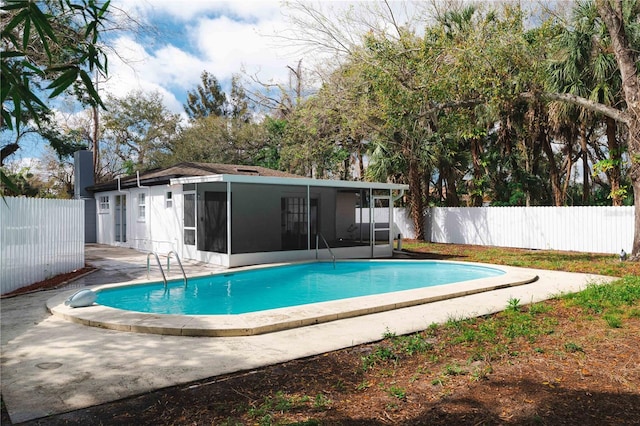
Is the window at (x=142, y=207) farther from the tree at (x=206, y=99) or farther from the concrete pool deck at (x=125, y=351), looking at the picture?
the tree at (x=206, y=99)

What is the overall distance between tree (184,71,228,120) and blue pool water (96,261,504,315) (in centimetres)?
3088

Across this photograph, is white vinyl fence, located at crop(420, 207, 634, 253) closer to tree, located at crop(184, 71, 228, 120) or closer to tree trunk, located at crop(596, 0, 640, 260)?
tree trunk, located at crop(596, 0, 640, 260)

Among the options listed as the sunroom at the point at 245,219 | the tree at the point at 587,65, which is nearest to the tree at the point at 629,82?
the tree at the point at 587,65

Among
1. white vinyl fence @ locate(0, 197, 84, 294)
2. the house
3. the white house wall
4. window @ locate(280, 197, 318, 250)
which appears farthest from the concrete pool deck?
window @ locate(280, 197, 318, 250)

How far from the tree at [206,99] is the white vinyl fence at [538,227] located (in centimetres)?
2591

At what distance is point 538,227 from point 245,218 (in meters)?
11.4

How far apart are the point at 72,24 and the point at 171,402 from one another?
11.8 m

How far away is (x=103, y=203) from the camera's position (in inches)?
766

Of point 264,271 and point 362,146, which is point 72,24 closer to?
point 264,271

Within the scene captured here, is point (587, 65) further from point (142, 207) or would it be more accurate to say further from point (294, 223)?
point (142, 207)

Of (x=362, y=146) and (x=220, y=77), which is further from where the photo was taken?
(x=220, y=77)

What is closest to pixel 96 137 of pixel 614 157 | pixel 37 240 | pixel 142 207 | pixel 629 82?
pixel 142 207

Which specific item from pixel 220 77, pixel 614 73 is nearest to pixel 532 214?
pixel 614 73

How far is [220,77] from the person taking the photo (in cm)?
4197
